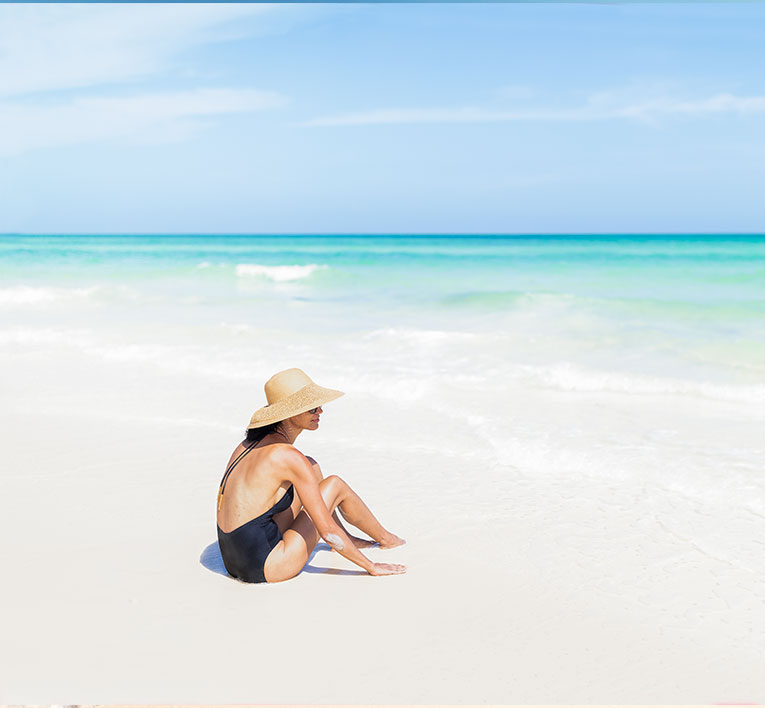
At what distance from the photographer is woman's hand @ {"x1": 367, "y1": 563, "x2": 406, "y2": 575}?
3.80 meters

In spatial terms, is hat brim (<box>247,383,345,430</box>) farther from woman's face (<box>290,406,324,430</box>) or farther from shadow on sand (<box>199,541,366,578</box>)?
shadow on sand (<box>199,541,366,578</box>)

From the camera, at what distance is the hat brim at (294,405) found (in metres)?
3.67

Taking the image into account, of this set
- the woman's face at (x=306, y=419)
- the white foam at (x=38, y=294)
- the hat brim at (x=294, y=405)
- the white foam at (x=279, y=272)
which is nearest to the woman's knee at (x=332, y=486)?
the woman's face at (x=306, y=419)

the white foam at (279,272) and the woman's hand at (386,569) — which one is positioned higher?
the white foam at (279,272)

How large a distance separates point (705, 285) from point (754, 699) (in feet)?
70.3

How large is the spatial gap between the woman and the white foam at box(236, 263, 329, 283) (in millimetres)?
24758

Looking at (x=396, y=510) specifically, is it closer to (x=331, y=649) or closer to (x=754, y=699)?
(x=331, y=649)

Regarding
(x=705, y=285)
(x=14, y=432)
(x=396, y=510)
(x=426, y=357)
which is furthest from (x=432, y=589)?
(x=705, y=285)

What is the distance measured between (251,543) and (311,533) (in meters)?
0.33

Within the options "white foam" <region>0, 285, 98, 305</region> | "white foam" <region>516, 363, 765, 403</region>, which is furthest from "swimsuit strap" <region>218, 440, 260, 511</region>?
"white foam" <region>0, 285, 98, 305</region>

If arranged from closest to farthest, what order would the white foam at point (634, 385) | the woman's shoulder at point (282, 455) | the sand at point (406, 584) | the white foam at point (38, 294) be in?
the sand at point (406, 584), the woman's shoulder at point (282, 455), the white foam at point (634, 385), the white foam at point (38, 294)

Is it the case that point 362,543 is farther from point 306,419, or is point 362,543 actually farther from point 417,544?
point 306,419

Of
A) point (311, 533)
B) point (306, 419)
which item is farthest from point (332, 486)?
point (306, 419)

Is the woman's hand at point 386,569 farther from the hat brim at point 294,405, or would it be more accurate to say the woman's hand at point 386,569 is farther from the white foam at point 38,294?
the white foam at point 38,294
